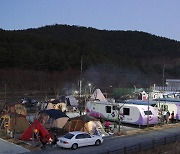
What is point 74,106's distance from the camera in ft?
131

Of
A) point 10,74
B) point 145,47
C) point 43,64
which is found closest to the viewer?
point 10,74

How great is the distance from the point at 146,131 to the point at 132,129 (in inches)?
51.4

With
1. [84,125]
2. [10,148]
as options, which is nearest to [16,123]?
[10,148]

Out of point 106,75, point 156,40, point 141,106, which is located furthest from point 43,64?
point 156,40

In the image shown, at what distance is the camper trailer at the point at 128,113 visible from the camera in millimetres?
27344

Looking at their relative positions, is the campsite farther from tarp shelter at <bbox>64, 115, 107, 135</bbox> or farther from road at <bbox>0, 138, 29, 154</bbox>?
road at <bbox>0, 138, 29, 154</bbox>

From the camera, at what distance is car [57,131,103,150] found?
61.7ft

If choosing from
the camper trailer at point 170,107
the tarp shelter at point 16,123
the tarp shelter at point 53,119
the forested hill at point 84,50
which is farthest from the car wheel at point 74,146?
the forested hill at point 84,50

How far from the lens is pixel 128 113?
1110 inches

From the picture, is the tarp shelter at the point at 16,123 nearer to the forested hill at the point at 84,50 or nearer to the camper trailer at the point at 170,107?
the camper trailer at the point at 170,107

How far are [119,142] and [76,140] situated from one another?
3557mm

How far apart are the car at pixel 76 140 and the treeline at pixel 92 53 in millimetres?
61696

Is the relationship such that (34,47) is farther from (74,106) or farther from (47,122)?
(47,122)

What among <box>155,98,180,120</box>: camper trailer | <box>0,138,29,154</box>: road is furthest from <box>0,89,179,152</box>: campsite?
<box>0,138,29,154</box>: road
